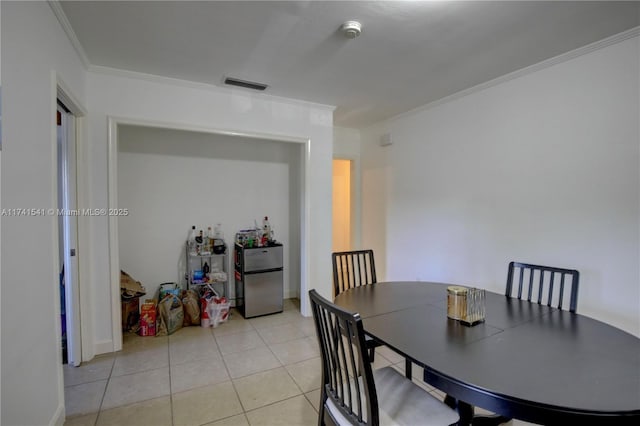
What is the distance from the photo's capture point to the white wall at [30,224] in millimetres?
1334

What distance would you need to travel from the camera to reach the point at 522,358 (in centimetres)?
125

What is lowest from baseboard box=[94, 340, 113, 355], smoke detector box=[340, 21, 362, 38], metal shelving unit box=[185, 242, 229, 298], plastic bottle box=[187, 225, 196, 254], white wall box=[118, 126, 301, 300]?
baseboard box=[94, 340, 113, 355]

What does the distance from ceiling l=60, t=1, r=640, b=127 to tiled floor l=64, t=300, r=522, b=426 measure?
2531 millimetres

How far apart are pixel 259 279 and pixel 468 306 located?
2600 mm

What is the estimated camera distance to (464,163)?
10.9 ft

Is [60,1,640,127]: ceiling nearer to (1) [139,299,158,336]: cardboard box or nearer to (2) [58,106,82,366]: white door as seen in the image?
(2) [58,106,82,366]: white door

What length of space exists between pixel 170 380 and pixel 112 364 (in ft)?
2.09

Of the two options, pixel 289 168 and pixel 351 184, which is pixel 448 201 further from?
pixel 289 168

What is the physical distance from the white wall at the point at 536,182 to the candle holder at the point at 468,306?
140cm

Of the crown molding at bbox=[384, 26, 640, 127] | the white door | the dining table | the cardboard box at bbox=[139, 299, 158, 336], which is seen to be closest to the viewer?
the dining table

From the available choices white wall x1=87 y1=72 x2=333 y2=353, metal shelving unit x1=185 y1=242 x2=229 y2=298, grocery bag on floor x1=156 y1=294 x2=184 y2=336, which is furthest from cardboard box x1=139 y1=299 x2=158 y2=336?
metal shelving unit x1=185 y1=242 x2=229 y2=298

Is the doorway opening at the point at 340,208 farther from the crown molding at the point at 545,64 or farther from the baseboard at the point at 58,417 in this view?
the baseboard at the point at 58,417

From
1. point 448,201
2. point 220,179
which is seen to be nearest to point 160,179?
point 220,179

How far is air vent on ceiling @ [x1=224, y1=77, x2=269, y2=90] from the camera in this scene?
9.68ft
